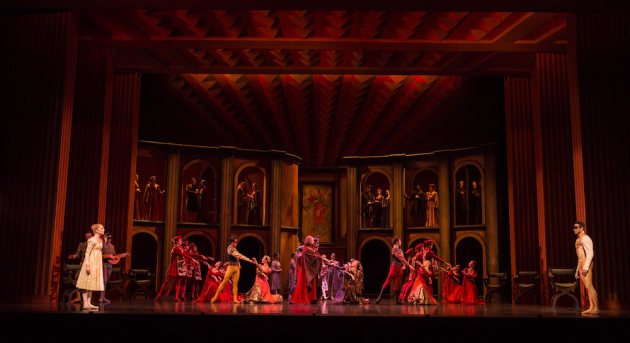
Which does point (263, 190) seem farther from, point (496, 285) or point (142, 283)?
point (496, 285)

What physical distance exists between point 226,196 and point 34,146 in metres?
7.80

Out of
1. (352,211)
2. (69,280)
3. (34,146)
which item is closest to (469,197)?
(352,211)

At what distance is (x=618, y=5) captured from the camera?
9.86 m

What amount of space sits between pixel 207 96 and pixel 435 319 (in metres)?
12.3

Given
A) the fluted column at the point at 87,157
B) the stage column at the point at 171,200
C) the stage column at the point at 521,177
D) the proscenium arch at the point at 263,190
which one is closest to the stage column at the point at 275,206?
the proscenium arch at the point at 263,190

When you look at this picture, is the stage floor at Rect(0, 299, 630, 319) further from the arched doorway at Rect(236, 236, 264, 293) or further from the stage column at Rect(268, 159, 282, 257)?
the arched doorway at Rect(236, 236, 264, 293)

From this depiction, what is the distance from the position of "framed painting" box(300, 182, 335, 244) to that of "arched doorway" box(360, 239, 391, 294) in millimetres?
1746

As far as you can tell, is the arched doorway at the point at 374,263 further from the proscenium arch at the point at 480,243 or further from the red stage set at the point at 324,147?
the proscenium arch at the point at 480,243

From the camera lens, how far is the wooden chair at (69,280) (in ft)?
32.5

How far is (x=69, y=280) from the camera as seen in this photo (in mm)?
10047

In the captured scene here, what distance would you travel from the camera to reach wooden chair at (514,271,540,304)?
12.6 m

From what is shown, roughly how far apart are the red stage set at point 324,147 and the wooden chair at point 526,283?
50 mm

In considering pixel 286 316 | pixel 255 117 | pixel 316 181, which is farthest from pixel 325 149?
pixel 286 316

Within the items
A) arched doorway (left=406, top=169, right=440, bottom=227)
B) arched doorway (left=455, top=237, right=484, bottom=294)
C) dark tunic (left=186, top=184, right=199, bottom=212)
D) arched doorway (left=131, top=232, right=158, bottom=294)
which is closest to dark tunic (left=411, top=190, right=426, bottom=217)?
arched doorway (left=406, top=169, right=440, bottom=227)
